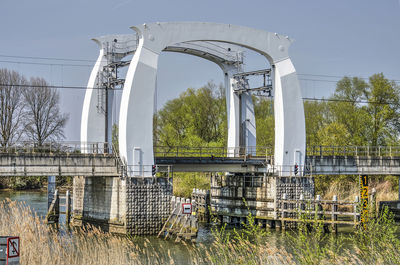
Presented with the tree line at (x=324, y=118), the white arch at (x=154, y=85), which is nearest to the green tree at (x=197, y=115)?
the tree line at (x=324, y=118)

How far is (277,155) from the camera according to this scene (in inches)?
1463

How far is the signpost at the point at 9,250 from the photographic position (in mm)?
12906

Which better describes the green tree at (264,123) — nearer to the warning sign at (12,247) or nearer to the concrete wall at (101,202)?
the concrete wall at (101,202)

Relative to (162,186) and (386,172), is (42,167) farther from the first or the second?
(386,172)

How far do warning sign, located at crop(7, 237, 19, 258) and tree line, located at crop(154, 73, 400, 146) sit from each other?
4053cm

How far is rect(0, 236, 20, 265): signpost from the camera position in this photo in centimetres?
1291

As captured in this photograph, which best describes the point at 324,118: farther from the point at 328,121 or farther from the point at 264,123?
the point at 264,123

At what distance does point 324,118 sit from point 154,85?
31.1 m

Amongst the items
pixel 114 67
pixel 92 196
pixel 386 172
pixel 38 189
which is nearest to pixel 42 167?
pixel 92 196

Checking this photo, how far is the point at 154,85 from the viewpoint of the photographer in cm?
3294

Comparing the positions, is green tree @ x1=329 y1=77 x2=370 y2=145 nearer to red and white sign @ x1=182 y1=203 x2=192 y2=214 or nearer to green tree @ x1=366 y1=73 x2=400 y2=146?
green tree @ x1=366 y1=73 x2=400 y2=146

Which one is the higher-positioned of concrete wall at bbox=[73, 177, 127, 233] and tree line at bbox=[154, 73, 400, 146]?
tree line at bbox=[154, 73, 400, 146]

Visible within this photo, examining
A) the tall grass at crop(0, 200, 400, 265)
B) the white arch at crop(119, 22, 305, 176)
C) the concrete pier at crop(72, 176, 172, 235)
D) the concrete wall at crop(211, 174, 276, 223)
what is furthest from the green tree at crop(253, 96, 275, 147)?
the tall grass at crop(0, 200, 400, 265)

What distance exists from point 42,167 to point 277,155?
1459 cm
